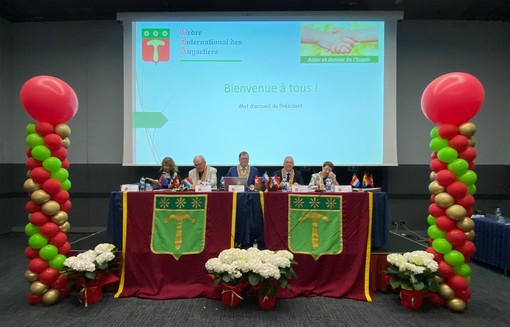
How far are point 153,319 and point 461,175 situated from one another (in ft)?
8.51

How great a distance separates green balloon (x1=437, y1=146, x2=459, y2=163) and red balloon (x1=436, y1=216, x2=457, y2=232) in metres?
0.46

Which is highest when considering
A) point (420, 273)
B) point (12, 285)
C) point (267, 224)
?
point (267, 224)

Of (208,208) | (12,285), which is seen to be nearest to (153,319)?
(208,208)

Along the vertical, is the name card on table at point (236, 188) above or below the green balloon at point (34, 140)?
below

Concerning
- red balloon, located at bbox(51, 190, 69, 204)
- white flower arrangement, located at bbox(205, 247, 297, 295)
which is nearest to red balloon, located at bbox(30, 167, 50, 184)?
red balloon, located at bbox(51, 190, 69, 204)

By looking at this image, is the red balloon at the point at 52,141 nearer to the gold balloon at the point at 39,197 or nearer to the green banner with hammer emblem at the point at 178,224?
the gold balloon at the point at 39,197

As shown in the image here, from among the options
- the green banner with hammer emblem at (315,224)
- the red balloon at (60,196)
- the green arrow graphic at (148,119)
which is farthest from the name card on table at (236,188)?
the green arrow graphic at (148,119)

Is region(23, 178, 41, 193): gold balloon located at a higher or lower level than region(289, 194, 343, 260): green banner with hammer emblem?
higher

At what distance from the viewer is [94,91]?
17.1 ft

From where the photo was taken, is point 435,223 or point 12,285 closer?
point 435,223

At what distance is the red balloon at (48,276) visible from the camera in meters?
2.63

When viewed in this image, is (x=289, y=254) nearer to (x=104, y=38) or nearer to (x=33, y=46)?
(x=104, y=38)

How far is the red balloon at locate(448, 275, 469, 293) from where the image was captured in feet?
8.36

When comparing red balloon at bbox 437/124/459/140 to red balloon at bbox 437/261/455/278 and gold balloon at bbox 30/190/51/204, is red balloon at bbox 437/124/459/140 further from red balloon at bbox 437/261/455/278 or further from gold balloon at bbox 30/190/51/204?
gold balloon at bbox 30/190/51/204
